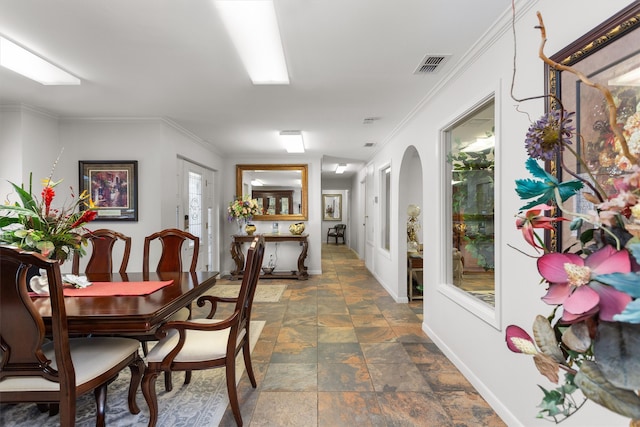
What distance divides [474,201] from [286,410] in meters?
2.05

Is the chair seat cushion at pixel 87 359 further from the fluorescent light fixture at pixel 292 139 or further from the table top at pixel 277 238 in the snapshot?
the table top at pixel 277 238

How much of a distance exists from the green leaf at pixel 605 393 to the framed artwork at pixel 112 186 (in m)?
4.23

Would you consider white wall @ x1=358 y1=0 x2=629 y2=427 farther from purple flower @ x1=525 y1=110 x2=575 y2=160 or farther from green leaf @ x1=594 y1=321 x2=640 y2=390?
green leaf @ x1=594 y1=321 x2=640 y2=390

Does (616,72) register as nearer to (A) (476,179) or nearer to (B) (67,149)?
(A) (476,179)

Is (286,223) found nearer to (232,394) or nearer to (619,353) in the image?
(232,394)

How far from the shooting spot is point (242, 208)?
5820mm

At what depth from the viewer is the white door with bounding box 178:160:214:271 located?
15.0 feet

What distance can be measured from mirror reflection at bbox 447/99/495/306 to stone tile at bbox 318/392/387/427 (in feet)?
3.56

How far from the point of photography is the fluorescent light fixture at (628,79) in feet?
3.47

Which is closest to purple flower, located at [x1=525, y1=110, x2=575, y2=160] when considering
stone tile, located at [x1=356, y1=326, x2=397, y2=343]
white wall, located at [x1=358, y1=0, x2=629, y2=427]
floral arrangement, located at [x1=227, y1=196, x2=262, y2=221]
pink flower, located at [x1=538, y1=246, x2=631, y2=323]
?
pink flower, located at [x1=538, y1=246, x2=631, y2=323]

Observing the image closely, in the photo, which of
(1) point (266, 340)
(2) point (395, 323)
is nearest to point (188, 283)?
(1) point (266, 340)

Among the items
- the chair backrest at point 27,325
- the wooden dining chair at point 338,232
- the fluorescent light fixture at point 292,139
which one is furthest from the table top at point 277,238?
the wooden dining chair at point 338,232

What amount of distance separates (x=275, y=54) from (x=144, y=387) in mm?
2275

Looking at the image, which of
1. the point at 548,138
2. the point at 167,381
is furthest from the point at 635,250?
the point at 167,381
